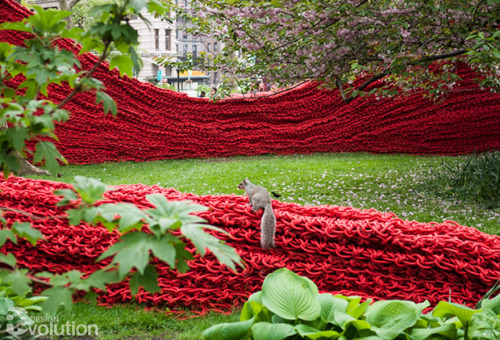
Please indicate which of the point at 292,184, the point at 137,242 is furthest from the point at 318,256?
the point at 292,184

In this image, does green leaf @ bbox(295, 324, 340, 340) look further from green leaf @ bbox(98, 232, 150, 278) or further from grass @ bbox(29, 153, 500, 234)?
grass @ bbox(29, 153, 500, 234)

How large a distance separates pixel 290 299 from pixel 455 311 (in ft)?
1.95

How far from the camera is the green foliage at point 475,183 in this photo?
5348 mm

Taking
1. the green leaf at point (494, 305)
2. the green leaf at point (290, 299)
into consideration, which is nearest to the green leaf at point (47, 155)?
the green leaf at point (290, 299)

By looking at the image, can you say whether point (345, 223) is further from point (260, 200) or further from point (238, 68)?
point (238, 68)

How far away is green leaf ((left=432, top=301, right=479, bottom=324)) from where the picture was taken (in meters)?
1.59

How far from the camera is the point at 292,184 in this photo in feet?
20.3

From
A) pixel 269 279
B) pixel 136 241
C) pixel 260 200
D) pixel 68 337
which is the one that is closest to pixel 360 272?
pixel 260 200

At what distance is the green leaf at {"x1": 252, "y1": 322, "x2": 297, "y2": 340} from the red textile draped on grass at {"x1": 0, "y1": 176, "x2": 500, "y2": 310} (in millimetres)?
812

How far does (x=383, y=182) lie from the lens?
6.37 metres

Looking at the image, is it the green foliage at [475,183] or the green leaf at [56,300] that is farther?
the green foliage at [475,183]
